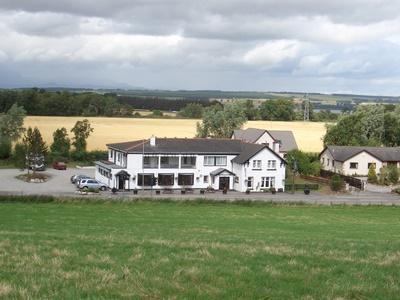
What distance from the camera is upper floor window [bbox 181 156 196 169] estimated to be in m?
59.9

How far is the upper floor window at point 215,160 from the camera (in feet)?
200

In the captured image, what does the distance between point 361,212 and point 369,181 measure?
Result: 25.0 meters

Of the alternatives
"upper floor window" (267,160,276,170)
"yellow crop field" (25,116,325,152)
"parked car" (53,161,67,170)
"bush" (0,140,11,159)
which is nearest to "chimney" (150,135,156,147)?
"upper floor window" (267,160,276,170)

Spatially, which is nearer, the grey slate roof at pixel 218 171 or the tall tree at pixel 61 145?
the grey slate roof at pixel 218 171

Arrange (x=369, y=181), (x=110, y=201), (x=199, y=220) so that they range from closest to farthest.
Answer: (x=199, y=220)
(x=110, y=201)
(x=369, y=181)

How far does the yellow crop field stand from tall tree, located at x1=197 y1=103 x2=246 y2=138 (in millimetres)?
17441

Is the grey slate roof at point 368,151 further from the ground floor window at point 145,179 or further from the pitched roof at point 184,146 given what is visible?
the ground floor window at point 145,179

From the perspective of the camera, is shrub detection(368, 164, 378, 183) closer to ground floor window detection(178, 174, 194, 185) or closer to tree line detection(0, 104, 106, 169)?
ground floor window detection(178, 174, 194, 185)

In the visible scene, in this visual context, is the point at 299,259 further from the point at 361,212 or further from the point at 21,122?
the point at 21,122

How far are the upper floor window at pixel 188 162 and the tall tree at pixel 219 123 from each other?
34.6 m

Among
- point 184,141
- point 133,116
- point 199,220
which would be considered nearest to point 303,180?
point 184,141

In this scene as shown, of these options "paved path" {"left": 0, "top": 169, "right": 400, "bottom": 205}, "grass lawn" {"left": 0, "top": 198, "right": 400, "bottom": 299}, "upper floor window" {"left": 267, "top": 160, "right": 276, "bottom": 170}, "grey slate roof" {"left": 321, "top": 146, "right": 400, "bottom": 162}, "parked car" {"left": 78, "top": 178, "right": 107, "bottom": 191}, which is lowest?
"paved path" {"left": 0, "top": 169, "right": 400, "bottom": 205}

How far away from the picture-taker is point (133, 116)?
171m

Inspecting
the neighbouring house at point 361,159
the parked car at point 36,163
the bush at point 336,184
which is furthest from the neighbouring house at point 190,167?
the neighbouring house at point 361,159
